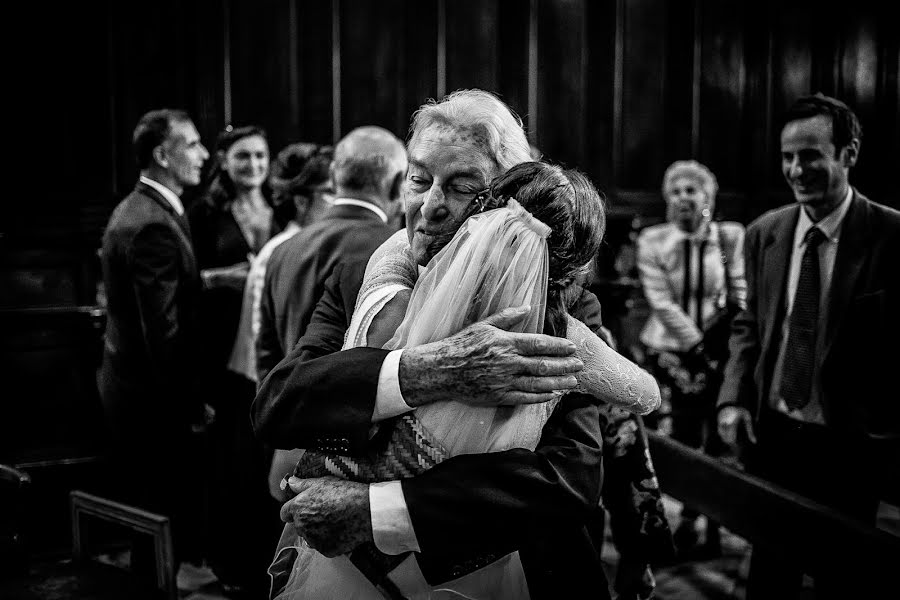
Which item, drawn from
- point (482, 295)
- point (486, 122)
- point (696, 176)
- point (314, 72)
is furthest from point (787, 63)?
point (482, 295)

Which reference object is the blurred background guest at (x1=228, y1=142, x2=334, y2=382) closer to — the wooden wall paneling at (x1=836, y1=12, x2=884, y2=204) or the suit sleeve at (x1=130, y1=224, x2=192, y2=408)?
the suit sleeve at (x1=130, y1=224, x2=192, y2=408)

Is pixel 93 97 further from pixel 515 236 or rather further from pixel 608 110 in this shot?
pixel 515 236

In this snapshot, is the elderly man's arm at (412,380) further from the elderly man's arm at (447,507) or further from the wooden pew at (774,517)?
the wooden pew at (774,517)

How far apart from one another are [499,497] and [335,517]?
0.74 feet

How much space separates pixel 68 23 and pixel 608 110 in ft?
12.5

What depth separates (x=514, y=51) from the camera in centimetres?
659

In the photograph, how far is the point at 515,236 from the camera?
3.99ft

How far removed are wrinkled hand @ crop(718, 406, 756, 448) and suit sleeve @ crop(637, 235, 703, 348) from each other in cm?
179

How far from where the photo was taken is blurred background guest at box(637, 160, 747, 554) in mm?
4527

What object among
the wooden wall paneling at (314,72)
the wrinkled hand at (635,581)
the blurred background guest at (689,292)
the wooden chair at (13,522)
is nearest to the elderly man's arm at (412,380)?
the wrinkled hand at (635,581)

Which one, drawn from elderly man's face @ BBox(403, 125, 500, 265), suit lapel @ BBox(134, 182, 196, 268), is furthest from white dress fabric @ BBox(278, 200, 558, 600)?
suit lapel @ BBox(134, 182, 196, 268)

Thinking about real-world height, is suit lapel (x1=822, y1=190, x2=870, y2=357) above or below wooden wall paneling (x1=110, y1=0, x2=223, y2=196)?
below

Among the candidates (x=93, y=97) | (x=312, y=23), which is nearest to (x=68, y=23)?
(x=93, y=97)

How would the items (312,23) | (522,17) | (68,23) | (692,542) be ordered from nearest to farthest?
1. (692,542)
2. (68,23)
3. (312,23)
4. (522,17)
